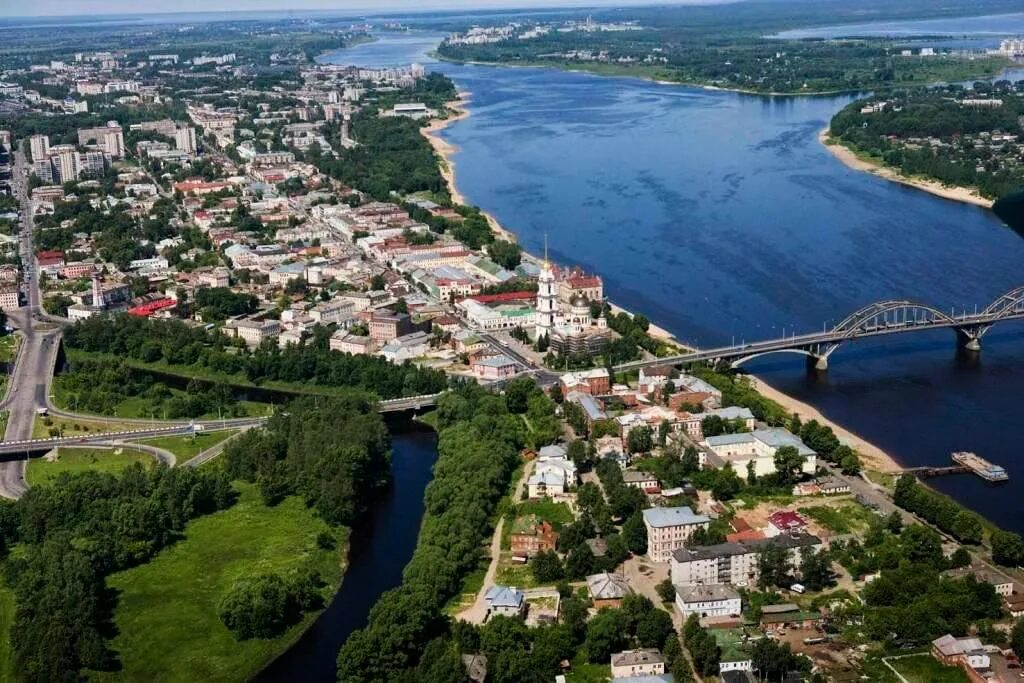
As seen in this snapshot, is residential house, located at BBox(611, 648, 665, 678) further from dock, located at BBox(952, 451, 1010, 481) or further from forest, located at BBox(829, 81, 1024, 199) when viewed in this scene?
forest, located at BBox(829, 81, 1024, 199)

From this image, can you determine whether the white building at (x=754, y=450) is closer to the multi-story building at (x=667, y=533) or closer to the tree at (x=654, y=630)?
the multi-story building at (x=667, y=533)

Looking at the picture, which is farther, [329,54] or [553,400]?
[329,54]

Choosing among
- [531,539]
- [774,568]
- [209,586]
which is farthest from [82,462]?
[774,568]

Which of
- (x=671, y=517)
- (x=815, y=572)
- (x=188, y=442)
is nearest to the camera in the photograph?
(x=815, y=572)

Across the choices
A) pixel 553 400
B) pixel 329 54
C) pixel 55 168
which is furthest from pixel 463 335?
pixel 329 54

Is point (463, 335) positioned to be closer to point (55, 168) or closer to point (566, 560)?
point (566, 560)

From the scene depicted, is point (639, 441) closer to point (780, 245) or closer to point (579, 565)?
point (579, 565)
